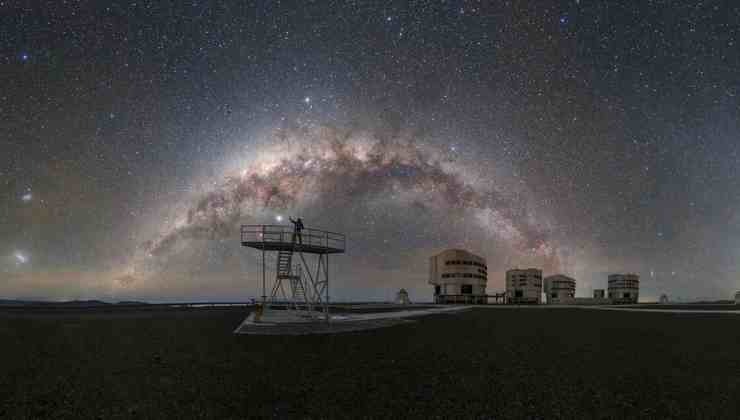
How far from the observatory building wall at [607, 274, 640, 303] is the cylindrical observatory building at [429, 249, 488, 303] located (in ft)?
154

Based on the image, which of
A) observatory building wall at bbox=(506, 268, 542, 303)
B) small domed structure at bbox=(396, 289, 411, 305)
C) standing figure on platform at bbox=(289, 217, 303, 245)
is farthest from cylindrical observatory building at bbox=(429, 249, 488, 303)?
standing figure on platform at bbox=(289, 217, 303, 245)

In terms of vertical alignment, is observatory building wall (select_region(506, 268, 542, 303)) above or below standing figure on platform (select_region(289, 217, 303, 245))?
below

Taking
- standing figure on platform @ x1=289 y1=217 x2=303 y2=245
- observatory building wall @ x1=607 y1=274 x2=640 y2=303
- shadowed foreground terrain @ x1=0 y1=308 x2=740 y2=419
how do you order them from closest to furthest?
shadowed foreground terrain @ x1=0 y1=308 x2=740 y2=419
standing figure on platform @ x1=289 y1=217 x2=303 y2=245
observatory building wall @ x1=607 y1=274 x2=640 y2=303

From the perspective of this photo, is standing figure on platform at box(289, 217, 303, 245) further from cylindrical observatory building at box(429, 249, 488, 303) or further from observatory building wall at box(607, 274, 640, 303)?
observatory building wall at box(607, 274, 640, 303)

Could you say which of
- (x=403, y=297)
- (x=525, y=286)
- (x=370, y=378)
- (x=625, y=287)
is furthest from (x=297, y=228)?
(x=625, y=287)

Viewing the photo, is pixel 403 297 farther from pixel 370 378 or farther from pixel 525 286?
pixel 370 378

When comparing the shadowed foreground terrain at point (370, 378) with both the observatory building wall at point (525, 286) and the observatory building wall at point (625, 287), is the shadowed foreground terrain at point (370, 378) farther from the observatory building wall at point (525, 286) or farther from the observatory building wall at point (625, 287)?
the observatory building wall at point (625, 287)

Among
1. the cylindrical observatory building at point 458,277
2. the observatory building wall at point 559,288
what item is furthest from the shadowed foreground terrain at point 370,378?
the observatory building wall at point 559,288

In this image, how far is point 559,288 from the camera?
276 feet

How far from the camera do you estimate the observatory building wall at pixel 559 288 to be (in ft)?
275

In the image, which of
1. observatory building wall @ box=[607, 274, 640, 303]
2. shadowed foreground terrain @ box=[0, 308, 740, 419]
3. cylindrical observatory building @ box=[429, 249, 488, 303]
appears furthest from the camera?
observatory building wall @ box=[607, 274, 640, 303]

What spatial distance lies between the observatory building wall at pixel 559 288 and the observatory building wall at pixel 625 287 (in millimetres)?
11284

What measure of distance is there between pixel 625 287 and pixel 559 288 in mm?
18009

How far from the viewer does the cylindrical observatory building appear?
61.1 metres
